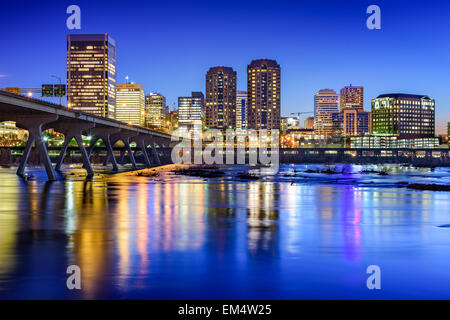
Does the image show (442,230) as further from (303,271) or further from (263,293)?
(263,293)

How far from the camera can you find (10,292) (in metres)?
10.1

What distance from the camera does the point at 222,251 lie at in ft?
48.5

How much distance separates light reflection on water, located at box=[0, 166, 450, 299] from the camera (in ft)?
34.8

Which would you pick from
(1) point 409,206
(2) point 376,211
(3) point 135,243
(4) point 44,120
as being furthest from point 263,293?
(4) point 44,120

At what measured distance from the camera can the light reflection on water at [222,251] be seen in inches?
417

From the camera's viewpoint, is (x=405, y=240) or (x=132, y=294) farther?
(x=405, y=240)

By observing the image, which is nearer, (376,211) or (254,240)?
(254,240)

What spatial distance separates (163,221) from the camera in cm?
2188

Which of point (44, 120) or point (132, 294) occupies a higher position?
point (44, 120)

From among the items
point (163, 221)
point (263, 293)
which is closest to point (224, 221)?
point (163, 221)

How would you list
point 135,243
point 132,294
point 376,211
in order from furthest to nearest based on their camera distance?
point 376,211, point 135,243, point 132,294

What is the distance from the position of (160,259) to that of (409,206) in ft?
69.9
